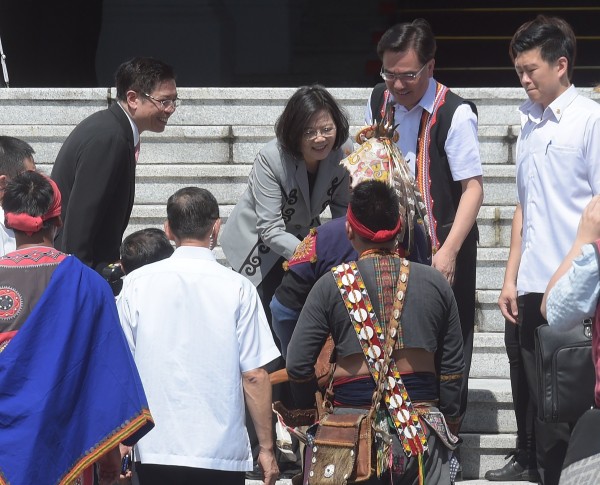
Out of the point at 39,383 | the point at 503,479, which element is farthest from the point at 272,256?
the point at 39,383

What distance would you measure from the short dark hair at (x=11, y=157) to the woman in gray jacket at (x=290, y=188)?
973 millimetres

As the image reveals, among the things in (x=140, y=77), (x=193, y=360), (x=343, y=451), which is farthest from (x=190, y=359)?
(x=140, y=77)

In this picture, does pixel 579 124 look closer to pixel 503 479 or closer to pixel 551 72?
pixel 551 72

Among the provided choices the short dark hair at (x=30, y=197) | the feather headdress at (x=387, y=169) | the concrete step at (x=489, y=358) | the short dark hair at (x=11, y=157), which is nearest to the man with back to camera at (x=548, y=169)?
the feather headdress at (x=387, y=169)

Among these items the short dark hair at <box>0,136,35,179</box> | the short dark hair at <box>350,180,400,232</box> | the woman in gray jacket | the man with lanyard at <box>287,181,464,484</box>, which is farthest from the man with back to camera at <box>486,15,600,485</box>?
the short dark hair at <box>0,136,35,179</box>

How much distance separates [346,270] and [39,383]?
3.37ft

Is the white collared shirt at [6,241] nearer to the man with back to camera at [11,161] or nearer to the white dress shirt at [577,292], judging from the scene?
the man with back to camera at [11,161]

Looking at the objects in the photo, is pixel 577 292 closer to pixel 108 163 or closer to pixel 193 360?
pixel 193 360

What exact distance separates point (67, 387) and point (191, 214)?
0.82m

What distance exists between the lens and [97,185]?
4.77 m

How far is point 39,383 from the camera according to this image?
3.57 metres

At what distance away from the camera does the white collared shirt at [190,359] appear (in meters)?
3.97

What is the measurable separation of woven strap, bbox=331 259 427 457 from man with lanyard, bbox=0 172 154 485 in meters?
0.73

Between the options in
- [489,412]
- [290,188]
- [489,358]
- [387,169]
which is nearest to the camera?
[387,169]
